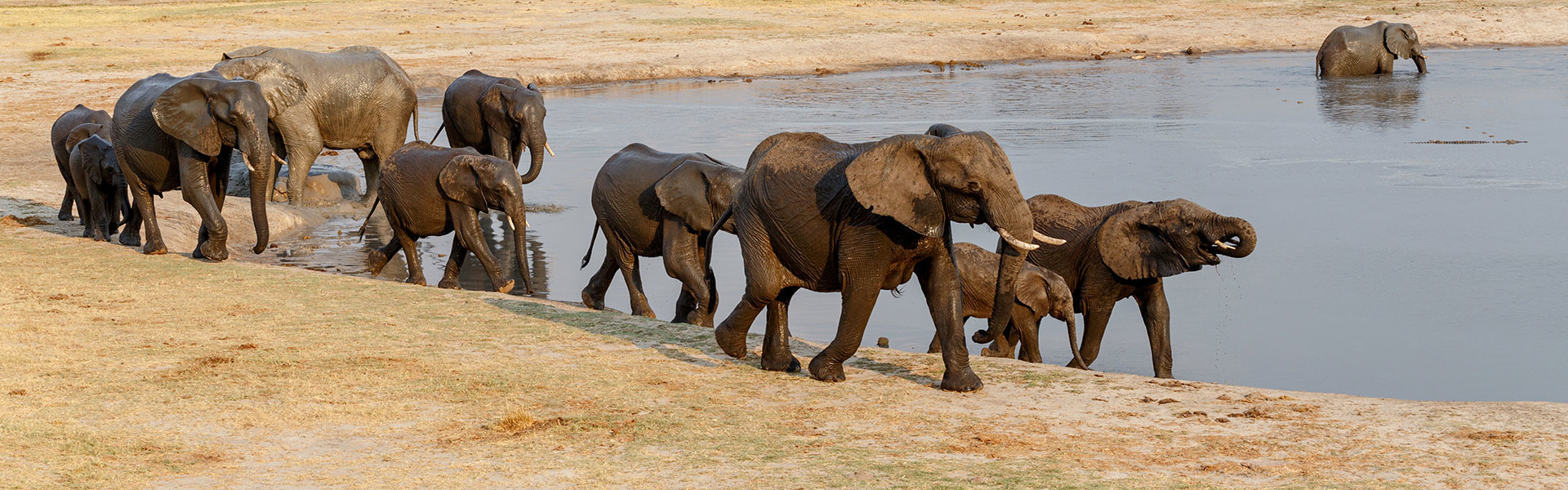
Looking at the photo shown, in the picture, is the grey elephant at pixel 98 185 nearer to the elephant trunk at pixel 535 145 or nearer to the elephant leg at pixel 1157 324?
the elephant trunk at pixel 535 145

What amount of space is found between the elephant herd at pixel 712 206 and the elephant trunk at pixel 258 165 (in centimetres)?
2

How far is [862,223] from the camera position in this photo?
24.6 feet

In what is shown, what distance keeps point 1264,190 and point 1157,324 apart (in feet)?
27.0

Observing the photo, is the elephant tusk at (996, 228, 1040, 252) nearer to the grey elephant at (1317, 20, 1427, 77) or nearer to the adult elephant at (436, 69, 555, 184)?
the adult elephant at (436, 69, 555, 184)

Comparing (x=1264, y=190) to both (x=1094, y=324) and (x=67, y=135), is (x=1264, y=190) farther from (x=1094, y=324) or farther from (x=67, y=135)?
(x=67, y=135)

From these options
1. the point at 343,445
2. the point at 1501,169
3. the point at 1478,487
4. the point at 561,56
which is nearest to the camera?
the point at 1478,487

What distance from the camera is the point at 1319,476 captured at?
241 inches

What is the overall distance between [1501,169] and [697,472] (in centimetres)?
1593

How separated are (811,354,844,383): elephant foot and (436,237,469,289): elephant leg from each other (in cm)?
483

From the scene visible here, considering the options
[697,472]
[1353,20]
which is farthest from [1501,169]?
[1353,20]

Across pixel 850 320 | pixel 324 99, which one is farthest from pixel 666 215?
pixel 324 99

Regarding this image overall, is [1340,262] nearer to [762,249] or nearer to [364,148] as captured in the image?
[762,249]

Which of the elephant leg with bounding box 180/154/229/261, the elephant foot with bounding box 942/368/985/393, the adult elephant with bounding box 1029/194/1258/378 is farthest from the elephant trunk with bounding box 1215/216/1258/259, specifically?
the elephant leg with bounding box 180/154/229/261

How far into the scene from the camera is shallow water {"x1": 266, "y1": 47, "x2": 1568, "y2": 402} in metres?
11.0
